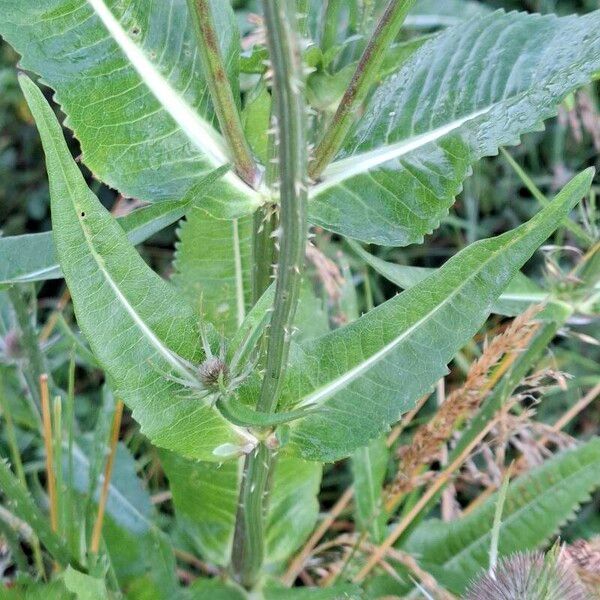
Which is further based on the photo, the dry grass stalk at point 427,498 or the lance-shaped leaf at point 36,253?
the dry grass stalk at point 427,498

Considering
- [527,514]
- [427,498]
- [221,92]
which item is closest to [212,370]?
[221,92]

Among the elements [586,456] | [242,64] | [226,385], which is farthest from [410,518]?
[242,64]

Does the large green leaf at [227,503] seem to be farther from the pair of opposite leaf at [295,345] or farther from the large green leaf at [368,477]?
the pair of opposite leaf at [295,345]

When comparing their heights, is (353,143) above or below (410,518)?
above

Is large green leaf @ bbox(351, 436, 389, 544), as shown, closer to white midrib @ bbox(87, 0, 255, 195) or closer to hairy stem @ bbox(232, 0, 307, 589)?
hairy stem @ bbox(232, 0, 307, 589)

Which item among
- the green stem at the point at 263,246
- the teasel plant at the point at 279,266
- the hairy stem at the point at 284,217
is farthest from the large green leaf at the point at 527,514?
the green stem at the point at 263,246

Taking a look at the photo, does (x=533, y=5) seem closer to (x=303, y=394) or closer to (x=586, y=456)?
(x=586, y=456)

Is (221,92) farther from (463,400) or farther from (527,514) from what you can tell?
(527,514)

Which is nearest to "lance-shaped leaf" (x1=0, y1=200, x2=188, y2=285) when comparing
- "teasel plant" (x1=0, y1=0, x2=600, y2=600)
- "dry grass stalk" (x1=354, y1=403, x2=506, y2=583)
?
"teasel plant" (x1=0, y1=0, x2=600, y2=600)
